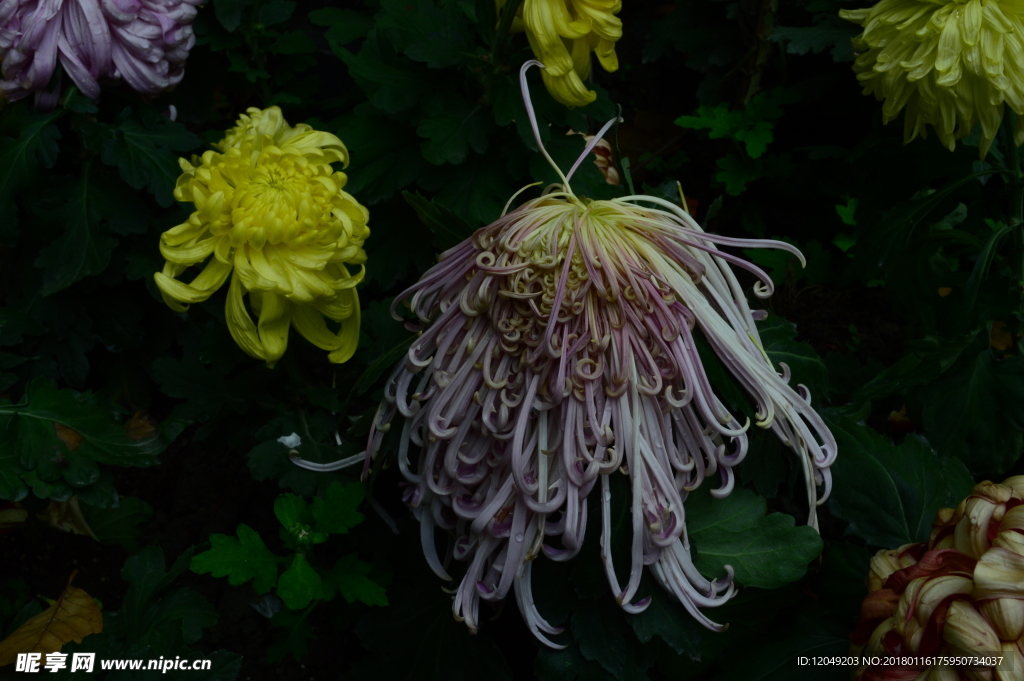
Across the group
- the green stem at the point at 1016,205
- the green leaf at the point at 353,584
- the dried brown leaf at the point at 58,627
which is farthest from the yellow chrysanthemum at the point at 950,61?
the dried brown leaf at the point at 58,627

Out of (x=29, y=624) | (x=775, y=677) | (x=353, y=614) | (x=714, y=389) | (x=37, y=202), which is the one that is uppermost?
(x=714, y=389)

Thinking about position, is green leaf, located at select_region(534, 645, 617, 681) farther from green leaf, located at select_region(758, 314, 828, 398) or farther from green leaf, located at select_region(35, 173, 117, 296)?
green leaf, located at select_region(35, 173, 117, 296)

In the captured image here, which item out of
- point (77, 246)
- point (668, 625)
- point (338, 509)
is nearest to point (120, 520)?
point (77, 246)

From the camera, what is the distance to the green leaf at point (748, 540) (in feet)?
2.73

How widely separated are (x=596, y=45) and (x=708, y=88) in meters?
0.82

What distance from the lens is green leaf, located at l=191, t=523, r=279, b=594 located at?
2.78 ft

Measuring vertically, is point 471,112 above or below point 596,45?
below

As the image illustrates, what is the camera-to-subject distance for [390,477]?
114cm

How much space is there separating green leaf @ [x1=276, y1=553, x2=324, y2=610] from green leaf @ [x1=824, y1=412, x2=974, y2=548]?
62cm

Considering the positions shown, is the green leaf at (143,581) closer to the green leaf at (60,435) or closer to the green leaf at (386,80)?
the green leaf at (60,435)

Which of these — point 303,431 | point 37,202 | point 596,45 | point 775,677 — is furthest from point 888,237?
point 37,202

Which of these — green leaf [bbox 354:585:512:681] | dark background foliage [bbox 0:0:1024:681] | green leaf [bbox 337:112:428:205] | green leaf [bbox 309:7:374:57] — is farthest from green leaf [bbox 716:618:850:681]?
green leaf [bbox 309:7:374:57]

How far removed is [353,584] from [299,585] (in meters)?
0.07

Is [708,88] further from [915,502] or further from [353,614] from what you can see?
[353,614]
